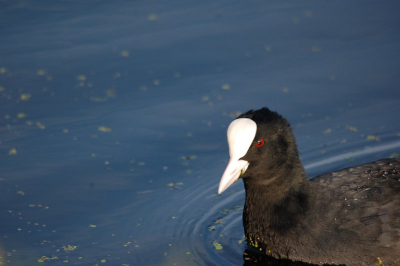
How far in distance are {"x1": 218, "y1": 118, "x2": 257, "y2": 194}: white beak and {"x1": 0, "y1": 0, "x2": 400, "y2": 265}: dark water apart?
A: 2.55 feet

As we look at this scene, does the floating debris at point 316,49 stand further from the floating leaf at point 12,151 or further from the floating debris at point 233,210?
the floating leaf at point 12,151

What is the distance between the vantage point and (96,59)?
8.70m

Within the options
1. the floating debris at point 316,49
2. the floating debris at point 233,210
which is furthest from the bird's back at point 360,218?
the floating debris at point 316,49

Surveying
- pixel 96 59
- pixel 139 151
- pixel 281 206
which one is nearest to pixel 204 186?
pixel 139 151

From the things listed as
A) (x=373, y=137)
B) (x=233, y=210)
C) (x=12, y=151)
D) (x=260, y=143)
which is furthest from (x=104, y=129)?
(x=373, y=137)

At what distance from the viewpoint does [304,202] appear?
566 centimetres

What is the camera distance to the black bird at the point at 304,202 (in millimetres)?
5410

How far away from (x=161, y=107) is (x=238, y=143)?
2482 millimetres

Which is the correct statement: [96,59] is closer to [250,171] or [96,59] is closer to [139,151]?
[139,151]

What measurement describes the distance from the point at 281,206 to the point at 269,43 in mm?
3706

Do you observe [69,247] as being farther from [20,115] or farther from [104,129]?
[20,115]

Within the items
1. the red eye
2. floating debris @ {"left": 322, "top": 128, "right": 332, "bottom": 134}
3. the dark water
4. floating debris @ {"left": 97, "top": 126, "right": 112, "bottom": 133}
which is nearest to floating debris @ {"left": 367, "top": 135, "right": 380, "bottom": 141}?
the dark water

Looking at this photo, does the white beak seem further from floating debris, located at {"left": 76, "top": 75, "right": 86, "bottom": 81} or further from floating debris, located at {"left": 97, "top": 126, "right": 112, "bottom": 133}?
floating debris, located at {"left": 76, "top": 75, "right": 86, "bottom": 81}

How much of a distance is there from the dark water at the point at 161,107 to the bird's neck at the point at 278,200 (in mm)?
378
